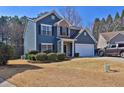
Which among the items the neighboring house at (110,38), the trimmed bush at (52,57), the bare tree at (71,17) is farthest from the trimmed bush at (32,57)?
the neighboring house at (110,38)

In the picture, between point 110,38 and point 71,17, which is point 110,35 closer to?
point 110,38

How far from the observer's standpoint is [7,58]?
18.1 metres

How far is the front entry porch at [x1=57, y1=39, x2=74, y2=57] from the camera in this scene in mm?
26859

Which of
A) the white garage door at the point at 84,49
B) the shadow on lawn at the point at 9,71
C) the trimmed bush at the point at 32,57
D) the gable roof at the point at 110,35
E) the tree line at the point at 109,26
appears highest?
the tree line at the point at 109,26

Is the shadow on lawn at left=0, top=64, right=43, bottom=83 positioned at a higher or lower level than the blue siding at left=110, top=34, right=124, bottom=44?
lower

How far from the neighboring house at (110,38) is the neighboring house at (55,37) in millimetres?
1224

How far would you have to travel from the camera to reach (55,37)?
26984 millimetres

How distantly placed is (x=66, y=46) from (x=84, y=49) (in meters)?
2.30

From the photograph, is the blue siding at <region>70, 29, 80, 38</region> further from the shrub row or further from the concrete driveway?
the concrete driveway

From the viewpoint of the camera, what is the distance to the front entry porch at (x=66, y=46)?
26859 mm

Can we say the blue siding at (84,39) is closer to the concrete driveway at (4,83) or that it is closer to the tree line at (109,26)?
the tree line at (109,26)

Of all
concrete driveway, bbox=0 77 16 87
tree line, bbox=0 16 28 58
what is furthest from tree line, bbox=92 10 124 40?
concrete driveway, bbox=0 77 16 87

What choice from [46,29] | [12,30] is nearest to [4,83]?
[46,29]

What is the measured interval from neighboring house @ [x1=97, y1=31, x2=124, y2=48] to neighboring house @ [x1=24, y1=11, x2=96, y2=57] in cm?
122
